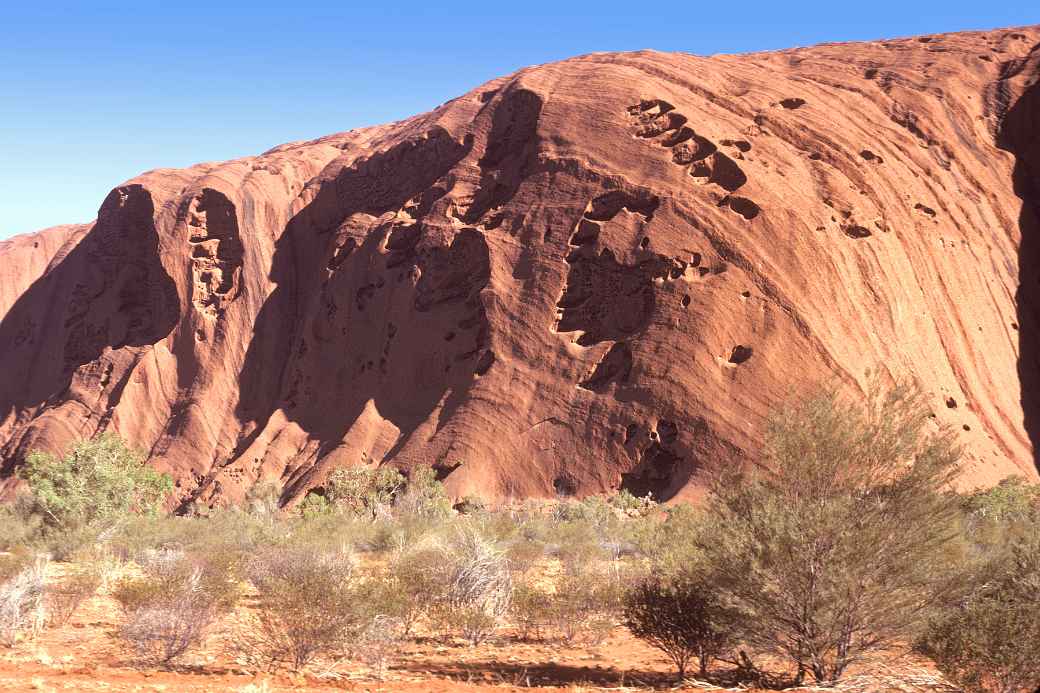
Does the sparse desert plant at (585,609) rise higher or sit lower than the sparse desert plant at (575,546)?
lower

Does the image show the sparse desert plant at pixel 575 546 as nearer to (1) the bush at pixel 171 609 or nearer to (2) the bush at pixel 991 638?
(1) the bush at pixel 171 609

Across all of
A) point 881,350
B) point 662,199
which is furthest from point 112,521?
→ point 881,350

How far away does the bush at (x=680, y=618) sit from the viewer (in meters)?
10.6

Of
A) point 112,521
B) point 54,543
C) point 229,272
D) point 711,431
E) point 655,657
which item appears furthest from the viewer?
point 229,272

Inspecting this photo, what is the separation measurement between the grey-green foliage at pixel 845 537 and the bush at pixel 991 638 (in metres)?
0.32

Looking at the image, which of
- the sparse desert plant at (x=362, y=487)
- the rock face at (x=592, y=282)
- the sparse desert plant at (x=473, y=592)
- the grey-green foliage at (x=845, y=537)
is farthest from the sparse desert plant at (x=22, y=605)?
the rock face at (x=592, y=282)

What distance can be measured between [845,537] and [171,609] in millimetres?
8587

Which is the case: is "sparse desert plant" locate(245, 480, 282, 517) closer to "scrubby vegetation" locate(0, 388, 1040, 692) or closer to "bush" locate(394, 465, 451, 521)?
"bush" locate(394, 465, 451, 521)

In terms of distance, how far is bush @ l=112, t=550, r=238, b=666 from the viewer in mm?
10898

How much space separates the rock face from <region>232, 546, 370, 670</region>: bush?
811 inches

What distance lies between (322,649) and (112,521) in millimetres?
13687

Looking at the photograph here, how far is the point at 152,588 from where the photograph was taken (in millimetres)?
11656

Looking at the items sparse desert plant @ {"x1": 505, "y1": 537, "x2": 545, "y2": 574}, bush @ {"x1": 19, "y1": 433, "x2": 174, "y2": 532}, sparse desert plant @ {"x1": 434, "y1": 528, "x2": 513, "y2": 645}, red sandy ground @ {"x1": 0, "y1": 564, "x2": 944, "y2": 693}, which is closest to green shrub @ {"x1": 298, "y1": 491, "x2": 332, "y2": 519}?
bush @ {"x1": 19, "y1": 433, "x2": 174, "y2": 532}

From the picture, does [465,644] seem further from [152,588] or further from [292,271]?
[292,271]
